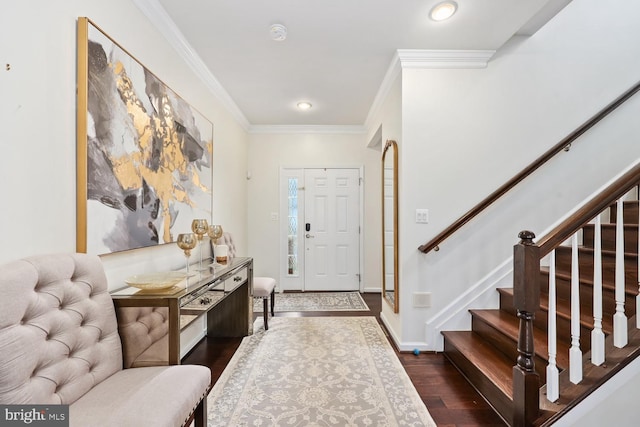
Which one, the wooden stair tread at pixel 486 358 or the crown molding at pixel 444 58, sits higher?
the crown molding at pixel 444 58

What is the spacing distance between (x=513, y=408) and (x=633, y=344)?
61cm

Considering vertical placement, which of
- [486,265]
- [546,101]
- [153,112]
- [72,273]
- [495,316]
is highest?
[546,101]

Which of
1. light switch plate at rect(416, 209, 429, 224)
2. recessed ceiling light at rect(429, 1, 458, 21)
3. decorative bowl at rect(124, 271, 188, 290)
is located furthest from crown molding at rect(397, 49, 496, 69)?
decorative bowl at rect(124, 271, 188, 290)

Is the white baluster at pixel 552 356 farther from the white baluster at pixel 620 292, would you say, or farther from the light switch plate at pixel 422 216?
the light switch plate at pixel 422 216

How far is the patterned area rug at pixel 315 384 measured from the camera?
1661mm

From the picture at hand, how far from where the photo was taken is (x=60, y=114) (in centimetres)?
127

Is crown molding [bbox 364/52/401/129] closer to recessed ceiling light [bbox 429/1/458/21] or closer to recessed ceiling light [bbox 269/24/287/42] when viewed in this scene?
recessed ceiling light [bbox 429/1/458/21]

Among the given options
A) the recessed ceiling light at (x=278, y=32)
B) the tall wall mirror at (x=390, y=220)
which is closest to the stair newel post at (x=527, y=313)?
the tall wall mirror at (x=390, y=220)

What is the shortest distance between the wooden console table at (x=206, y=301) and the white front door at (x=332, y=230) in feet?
5.80

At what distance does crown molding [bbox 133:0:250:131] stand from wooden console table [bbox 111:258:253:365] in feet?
5.56

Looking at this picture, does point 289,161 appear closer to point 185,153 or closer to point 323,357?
point 185,153

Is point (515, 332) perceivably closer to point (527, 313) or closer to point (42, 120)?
point (527, 313)

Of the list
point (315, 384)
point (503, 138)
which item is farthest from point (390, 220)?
point (315, 384)

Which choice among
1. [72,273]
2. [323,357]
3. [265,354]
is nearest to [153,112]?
[72,273]
